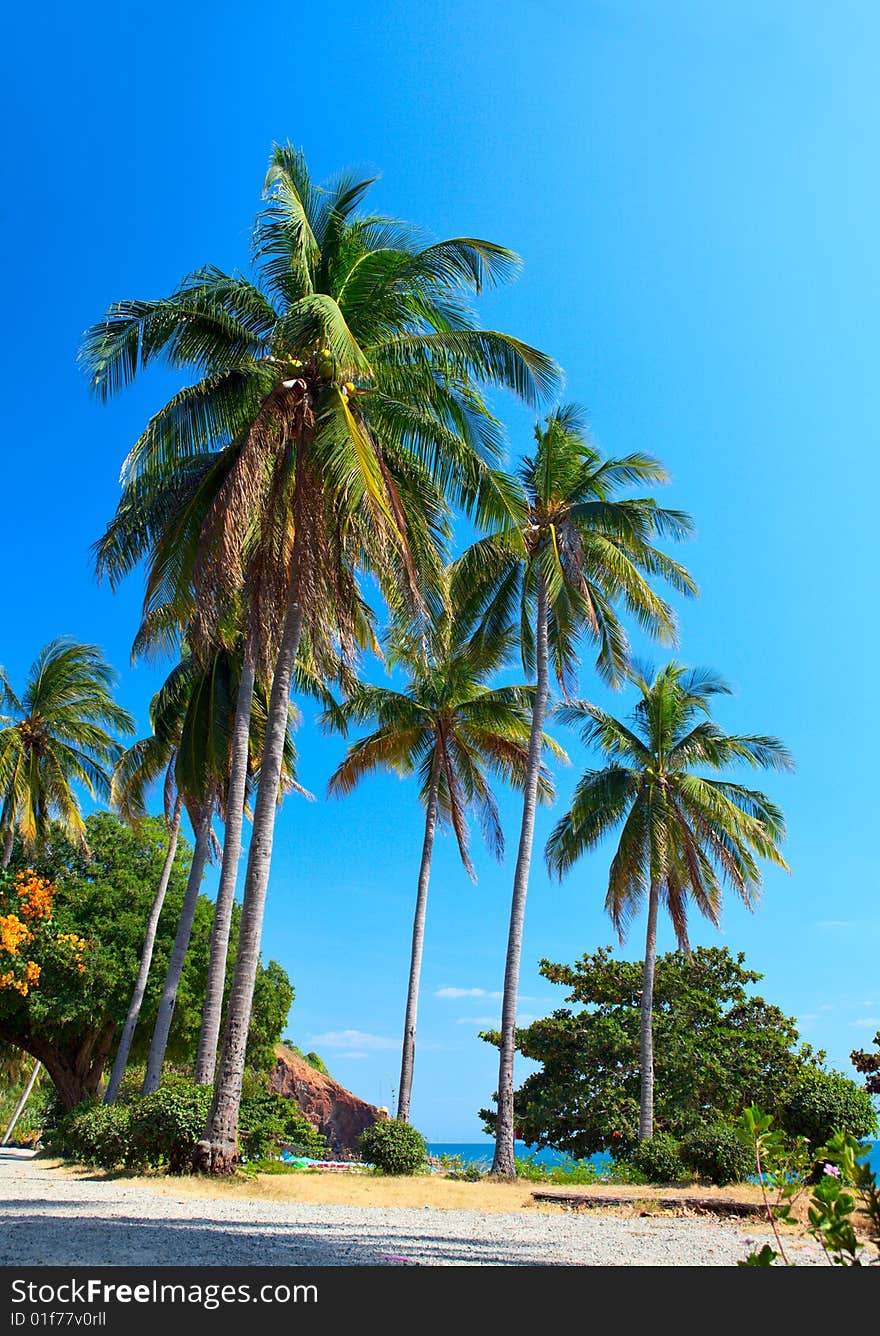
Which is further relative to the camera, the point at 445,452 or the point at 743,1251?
the point at 445,452

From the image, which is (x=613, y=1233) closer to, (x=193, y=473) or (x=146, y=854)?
(x=193, y=473)

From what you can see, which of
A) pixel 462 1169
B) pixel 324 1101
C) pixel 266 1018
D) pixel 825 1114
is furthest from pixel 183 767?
pixel 324 1101

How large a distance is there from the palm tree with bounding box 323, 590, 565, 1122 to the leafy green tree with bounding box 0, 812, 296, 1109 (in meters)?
7.25

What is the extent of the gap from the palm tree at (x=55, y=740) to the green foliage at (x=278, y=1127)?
9.04m

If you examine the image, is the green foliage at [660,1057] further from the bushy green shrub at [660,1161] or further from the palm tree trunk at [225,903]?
the palm tree trunk at [225,903]

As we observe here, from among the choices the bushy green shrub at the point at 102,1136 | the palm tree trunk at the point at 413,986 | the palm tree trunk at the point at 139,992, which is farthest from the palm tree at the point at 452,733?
the bushy green shrub at the point at 102,1136

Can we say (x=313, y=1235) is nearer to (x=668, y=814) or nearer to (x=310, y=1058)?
(x=668, y=814)

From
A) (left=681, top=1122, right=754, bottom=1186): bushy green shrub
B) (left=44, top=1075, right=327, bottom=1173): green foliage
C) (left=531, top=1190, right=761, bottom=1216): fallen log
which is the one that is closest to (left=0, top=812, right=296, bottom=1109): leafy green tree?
(left=44, top=1075, right=327, bottom=1173): green foliage

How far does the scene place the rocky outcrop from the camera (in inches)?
1919

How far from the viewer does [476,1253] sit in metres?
7.60

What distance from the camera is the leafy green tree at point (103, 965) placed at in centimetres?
2430

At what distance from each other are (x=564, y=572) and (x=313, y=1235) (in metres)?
13.9
